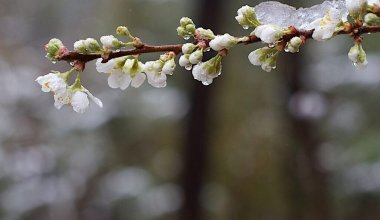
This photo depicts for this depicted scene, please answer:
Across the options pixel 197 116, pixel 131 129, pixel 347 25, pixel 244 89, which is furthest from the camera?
pixel 244 89

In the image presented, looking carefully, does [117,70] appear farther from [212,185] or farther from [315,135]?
[212,185]

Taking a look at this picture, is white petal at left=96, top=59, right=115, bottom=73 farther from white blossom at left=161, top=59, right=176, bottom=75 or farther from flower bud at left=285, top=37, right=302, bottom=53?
flower bud at left=285, top=37, right=302, bottom=53

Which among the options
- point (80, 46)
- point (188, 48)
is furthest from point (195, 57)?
point (80, 46)

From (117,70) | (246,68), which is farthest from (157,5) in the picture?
(117,70)

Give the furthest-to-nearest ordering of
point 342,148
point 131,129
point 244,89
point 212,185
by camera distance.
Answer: point 244,89, point 131,129, point 212,185, point 342,148

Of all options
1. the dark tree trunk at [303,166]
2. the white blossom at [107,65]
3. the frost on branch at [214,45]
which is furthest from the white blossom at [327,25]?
the dark tree trunk at [303,166]

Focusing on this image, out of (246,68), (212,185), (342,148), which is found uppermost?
(246,68)

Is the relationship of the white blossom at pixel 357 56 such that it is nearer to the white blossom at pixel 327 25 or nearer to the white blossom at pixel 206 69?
the white blossom at pixel 327 25

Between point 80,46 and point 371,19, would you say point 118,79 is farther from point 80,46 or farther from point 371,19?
point 371,19
